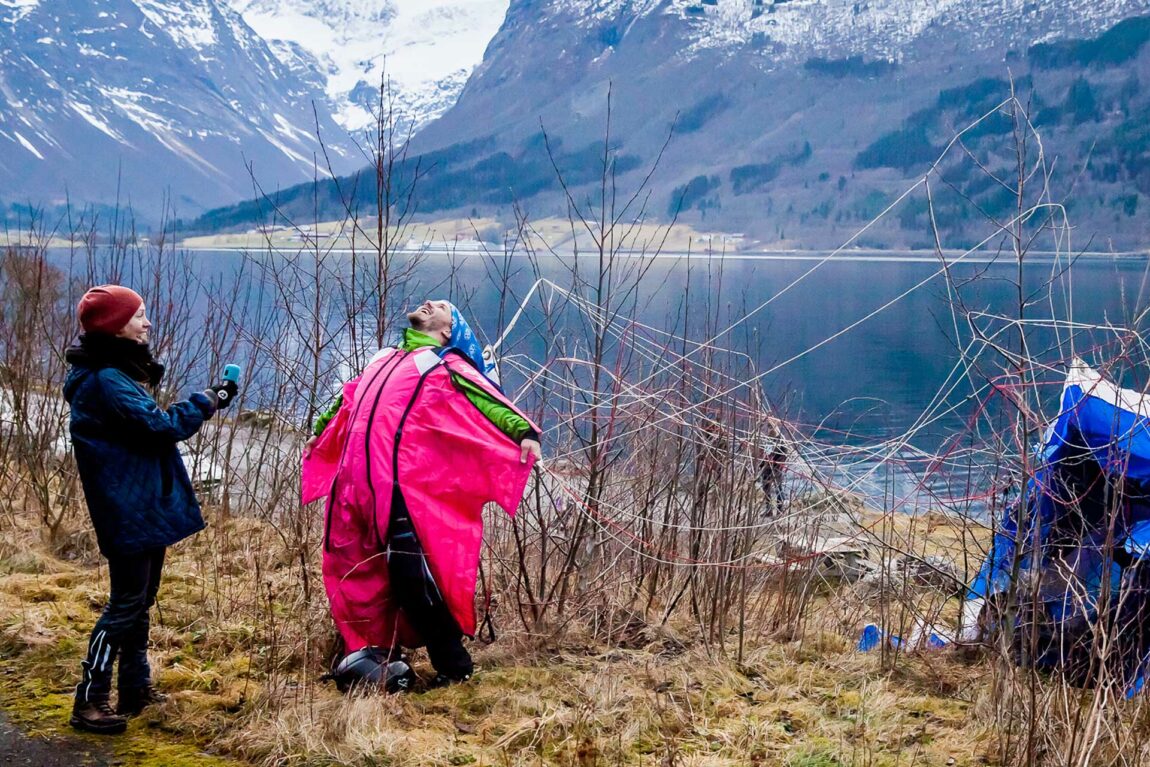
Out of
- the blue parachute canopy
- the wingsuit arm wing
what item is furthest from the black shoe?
the blue parachute canopy

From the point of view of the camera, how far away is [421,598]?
12.5ft

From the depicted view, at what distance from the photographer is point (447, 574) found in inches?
149

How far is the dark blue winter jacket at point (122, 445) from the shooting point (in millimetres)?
3457

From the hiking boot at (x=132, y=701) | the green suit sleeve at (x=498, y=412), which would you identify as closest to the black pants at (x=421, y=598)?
the green suit sleeve at (x=498, y=412)

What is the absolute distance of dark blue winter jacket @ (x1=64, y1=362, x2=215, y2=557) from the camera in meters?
3.46

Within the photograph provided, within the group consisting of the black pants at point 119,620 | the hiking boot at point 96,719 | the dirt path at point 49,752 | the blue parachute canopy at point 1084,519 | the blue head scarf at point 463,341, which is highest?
the blue head scarf at point 463,341

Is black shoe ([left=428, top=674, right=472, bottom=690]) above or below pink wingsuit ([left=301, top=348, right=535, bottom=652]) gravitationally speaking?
below

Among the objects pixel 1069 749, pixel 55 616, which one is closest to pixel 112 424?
pixel 55 616

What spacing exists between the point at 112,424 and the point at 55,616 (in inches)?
66.6

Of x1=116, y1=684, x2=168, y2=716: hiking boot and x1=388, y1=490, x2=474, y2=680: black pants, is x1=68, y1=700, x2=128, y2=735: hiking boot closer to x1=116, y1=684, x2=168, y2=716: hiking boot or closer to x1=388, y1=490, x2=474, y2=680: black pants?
x1=116, y1=684, x2=168, y2=716: hiking boot

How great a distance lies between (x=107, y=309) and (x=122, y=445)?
46 centimetres

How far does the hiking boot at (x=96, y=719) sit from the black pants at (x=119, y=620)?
3 cm

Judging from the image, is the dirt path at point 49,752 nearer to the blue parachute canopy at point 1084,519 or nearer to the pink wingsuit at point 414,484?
the pink wingsuit at point 414,484

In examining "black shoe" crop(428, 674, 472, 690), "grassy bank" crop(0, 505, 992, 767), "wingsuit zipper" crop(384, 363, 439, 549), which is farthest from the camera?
"black shoe" crop(428, 674, 472, 690)
